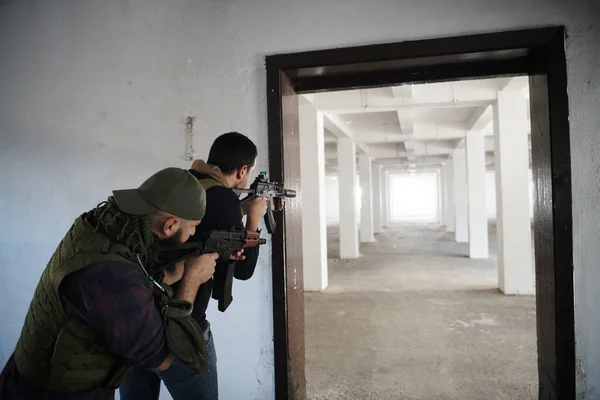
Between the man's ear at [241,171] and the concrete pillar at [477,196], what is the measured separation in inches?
265

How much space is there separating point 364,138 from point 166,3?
7183mm

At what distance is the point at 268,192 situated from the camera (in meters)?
1.83

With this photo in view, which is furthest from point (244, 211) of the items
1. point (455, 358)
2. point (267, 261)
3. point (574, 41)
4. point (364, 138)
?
point (364, 138)

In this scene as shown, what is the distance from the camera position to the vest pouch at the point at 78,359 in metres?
1.04

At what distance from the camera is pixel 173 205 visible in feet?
3.79

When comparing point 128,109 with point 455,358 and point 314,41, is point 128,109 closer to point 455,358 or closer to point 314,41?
point 314,41

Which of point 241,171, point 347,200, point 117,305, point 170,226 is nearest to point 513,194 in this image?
point 347,200

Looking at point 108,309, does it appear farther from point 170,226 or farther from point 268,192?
point 268,192

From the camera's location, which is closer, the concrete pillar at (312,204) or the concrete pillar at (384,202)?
the concrete pillar at (312,204)

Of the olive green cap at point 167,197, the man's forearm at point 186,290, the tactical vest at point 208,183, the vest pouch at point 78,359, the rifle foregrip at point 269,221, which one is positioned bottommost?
the vest pouch at point 78,359

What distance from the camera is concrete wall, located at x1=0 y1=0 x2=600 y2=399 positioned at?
1783 millimetres

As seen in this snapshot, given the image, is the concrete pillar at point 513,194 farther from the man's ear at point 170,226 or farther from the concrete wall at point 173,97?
the man's ear at point 170,226

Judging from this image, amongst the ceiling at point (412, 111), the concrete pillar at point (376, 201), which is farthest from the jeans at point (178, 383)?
the concrete pillar at point (376, 201)

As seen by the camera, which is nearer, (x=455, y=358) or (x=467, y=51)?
(x=467, y=51)
